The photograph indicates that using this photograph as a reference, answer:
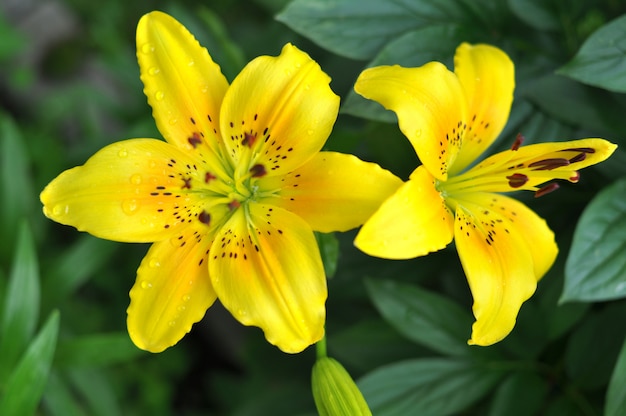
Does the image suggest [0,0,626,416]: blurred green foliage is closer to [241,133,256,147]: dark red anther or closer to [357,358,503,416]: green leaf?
[357,358,503,416]: green leaf

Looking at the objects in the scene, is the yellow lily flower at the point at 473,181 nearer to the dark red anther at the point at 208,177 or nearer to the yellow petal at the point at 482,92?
the yellow petal at the point at 482,92

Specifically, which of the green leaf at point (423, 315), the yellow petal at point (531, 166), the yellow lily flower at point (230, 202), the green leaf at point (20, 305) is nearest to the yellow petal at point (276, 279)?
the yellow lily flower at point (230, 202)

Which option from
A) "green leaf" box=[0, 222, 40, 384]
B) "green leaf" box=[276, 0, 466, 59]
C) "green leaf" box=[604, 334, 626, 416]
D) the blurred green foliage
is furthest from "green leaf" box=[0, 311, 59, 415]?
"green leaf" box=[604, 334, 626, 416]

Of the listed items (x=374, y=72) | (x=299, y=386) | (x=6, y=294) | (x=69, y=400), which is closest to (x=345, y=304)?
(x=299, y=386)

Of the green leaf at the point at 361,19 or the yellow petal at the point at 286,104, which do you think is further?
the green leaf at the point at 361,19

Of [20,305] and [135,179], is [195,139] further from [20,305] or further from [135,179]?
[20,305]

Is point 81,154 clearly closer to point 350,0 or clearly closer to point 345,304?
point 345,304

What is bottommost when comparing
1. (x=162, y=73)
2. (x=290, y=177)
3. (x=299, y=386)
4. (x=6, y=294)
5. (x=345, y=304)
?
(x=299, y=386)
